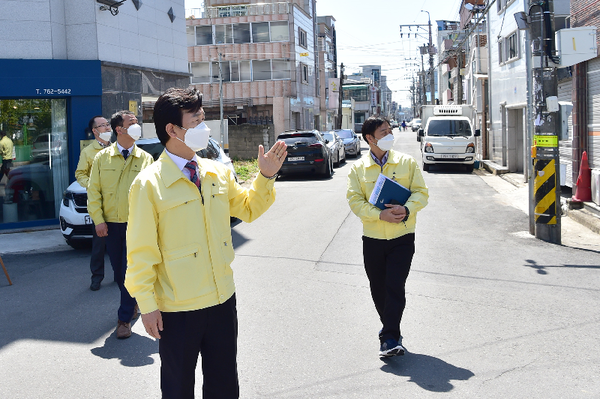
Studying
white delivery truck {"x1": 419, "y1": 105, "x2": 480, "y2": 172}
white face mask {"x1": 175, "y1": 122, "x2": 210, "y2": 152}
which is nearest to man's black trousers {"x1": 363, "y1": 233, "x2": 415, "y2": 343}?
white face mask {"x1": 175, "y1": 122, "x2": 210, "y2": 152}

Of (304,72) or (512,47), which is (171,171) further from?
(304,72)

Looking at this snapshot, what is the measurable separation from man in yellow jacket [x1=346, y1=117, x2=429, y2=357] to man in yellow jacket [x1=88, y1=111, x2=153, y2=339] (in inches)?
87.3

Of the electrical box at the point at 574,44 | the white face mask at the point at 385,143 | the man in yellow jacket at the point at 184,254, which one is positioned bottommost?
the man in yellow jacket at the point at 184,254

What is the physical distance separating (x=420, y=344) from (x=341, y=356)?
0.73 meters

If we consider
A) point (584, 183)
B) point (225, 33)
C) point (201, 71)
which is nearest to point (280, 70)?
point (225, 33)

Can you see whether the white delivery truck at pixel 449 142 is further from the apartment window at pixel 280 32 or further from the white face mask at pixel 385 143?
the apartment window at pixel 280 32

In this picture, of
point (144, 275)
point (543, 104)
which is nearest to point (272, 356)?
point (144, 275)

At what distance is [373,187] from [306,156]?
51.7 ft

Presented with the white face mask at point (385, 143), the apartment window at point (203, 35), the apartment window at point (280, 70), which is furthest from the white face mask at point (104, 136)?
the apartment window at point (203, 35)

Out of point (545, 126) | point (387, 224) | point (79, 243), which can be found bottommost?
point (79, 243)

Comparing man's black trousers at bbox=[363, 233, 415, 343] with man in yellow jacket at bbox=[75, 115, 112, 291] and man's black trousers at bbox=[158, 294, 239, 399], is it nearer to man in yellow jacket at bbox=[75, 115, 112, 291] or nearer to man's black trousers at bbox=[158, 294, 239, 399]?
man's black trousers at bbox=[158, 294, 239, 399]

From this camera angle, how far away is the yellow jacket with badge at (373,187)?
4.91 m

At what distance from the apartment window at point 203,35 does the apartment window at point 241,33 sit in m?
1.99

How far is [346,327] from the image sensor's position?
5.63m
